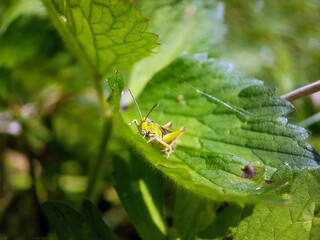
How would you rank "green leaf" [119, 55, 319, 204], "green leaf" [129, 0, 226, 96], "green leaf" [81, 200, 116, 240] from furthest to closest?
"green leaf" [129, 0, 226, 96], "green leaf" [81, 200, 116, 240], "green leaf" [119, 55, 319, 204]

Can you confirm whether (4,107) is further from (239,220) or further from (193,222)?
(239,220)

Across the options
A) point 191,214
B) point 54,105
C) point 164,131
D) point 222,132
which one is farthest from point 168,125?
point 54,105

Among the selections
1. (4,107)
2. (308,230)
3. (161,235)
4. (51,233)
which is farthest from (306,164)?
(4,107)

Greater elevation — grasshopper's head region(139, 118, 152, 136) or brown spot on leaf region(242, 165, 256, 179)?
grasshopper's head region(139, 118, 152, 136)

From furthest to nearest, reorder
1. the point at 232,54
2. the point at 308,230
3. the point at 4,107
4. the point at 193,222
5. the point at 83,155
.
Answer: the point at 232,54 → the point at 4,107 → the point at 83,155 → the point at 193,222 → the point at 308,230

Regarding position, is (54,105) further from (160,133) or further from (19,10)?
Result: (160,133)

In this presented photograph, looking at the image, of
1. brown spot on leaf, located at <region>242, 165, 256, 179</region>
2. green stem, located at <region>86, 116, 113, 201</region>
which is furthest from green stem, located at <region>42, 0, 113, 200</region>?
brown spot on leaf, located at <region>242, 165, 256, 179</region>

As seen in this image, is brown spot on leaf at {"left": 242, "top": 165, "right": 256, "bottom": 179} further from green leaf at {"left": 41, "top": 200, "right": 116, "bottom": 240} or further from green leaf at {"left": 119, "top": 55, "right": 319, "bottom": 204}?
green leaf at {"left": 41, "top": 200, "right": 116, "bottom": 240}
